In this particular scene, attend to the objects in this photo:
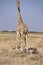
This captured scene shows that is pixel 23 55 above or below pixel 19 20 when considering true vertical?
below

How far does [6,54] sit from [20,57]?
1551 millimetres

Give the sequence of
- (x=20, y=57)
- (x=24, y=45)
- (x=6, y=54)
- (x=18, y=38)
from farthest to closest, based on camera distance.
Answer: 1. (x=24, y=45)
2. (x=18, y=38)
3. (x=6, y=54)
4. (x=20, y=57)

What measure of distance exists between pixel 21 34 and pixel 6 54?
6.84ft

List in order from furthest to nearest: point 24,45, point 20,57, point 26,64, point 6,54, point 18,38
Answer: point 24,45 → point 18,38 → point 6,54 → point 20,57 → point 26,64

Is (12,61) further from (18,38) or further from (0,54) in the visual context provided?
(18,38)

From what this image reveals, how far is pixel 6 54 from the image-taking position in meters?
18.7

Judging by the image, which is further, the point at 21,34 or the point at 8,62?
the point at 21,34

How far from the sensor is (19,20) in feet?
64.8

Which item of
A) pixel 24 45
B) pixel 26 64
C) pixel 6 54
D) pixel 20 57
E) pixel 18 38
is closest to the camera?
pixel 26 64

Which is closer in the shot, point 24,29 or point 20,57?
point 20,57

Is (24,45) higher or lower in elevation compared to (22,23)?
lower

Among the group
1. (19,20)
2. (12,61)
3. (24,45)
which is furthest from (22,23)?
(12,61)

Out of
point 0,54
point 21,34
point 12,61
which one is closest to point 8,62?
point 12,61

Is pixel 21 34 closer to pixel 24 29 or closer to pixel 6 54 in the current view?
pixel 24 29
